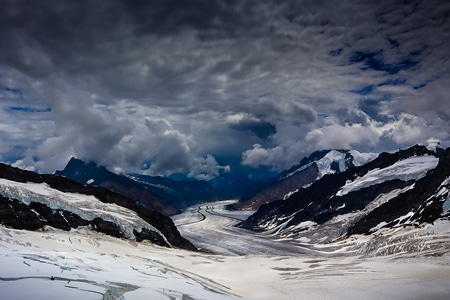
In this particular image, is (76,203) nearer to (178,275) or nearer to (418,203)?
(178,275)

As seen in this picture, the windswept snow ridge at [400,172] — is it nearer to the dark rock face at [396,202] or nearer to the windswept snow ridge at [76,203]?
the dark rock face at [396,202]

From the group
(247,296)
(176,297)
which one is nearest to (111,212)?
(247,296)

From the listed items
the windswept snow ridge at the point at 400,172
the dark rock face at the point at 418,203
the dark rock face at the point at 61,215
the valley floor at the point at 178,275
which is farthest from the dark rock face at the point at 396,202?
the dark rock face at the point at 61,215

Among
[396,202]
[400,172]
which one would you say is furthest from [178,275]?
[400,172]

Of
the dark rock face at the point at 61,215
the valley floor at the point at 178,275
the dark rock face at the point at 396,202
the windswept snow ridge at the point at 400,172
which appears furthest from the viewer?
the windswept snow ridge at the point at 400,172

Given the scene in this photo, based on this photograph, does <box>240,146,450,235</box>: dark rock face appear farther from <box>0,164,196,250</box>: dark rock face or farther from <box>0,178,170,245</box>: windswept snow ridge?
<box>0,178,170,245</box>: windswept snow ridge

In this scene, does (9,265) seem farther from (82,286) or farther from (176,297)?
(176,297)

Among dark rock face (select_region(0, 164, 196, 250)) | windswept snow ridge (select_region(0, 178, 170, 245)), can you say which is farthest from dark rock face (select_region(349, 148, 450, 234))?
windswept snow ridge (select_region(0, 178, 170, 245))
